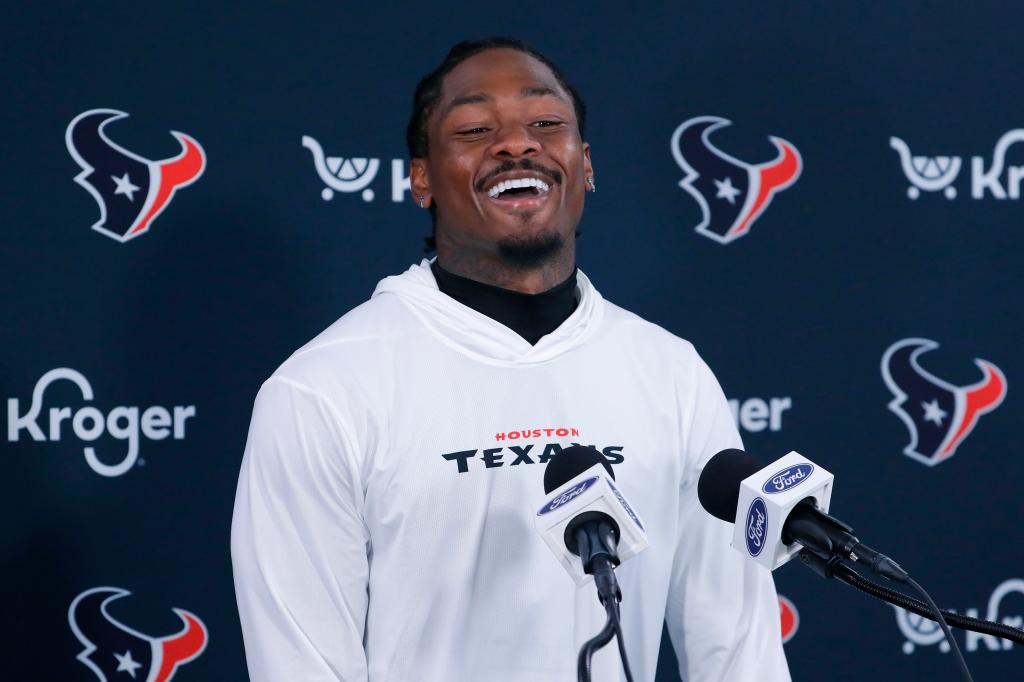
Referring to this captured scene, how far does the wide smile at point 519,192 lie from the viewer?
5.26 ft

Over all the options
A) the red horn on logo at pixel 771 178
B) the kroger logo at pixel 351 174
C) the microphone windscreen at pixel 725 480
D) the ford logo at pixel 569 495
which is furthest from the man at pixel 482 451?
the red horn on logo at pixel 771 178

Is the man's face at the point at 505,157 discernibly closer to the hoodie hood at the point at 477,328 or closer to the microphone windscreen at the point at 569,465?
the hoodie hood at the point at 477,328

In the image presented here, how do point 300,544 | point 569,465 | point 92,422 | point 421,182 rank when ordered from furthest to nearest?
point 92,422
point 421,182
point 300,544
point 569,465

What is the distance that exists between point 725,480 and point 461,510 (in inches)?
14.5

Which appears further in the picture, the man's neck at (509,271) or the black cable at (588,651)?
the man's neck at (509,271)

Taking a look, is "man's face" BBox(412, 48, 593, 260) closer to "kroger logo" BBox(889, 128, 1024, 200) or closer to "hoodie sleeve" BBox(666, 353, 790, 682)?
"hoodie sleeve" BBox(666, 353, 790, 682)

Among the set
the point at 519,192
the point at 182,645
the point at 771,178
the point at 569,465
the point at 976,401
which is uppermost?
the point at 771,178

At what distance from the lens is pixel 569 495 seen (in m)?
1.16

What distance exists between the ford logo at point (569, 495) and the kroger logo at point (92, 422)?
1.18 metres

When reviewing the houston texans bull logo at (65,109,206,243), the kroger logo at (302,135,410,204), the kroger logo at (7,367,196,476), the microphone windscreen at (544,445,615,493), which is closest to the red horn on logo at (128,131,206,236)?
the houston texans bull logo at (65,109,206,243)

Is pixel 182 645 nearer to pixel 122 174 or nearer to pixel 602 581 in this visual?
pixel 122 174

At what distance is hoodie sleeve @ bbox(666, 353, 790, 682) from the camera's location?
1.57 m

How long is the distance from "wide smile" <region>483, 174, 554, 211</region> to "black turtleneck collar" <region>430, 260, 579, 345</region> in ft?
0.42

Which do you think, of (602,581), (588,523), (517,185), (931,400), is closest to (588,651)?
(602,581)
